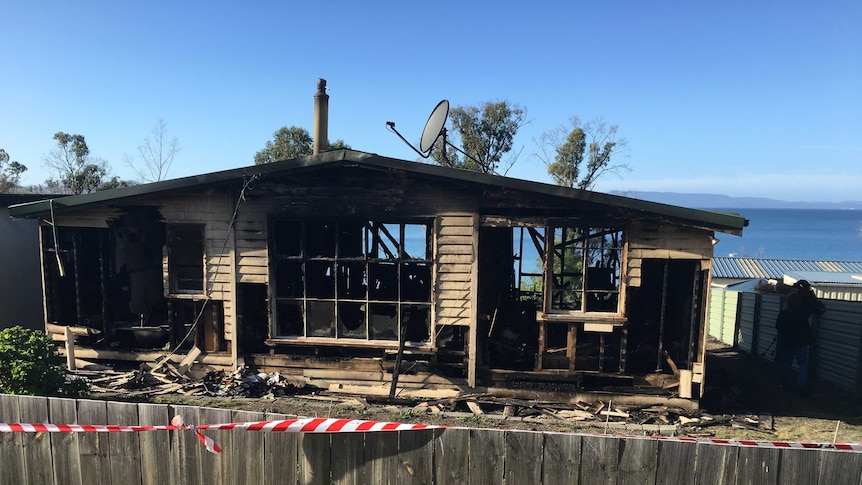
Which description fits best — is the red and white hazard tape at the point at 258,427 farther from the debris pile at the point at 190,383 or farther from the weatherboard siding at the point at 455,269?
the weatherboard siding at the point at 455,269

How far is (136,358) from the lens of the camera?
368 inches

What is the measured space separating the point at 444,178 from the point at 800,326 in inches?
289

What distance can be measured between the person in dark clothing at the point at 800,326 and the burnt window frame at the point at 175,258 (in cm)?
1115

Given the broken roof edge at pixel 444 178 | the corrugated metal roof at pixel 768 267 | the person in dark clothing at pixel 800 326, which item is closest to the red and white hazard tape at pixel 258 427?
the broken roof edge at pixel 444 178

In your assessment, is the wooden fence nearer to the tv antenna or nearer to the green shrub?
the green shrub

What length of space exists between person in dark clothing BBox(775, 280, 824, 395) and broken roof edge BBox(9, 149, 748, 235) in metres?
2.58

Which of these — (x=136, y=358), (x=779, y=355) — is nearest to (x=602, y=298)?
(x=779, y=355)

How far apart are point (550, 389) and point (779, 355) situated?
6.32 meters

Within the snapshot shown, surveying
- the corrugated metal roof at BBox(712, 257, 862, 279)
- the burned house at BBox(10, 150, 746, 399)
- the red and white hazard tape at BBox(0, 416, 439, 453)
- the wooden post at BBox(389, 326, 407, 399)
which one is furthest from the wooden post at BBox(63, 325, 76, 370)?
the corrugated metal roof at BBox(712, 257, 862, 279)

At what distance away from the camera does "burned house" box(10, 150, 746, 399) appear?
7902 mm

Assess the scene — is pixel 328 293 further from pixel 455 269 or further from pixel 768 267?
pixel 768 267

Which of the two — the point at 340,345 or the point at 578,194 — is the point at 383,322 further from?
the point at 578,194

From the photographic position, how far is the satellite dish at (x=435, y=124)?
972 cm

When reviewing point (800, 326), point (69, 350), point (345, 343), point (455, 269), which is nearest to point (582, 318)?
point (455, 269)
